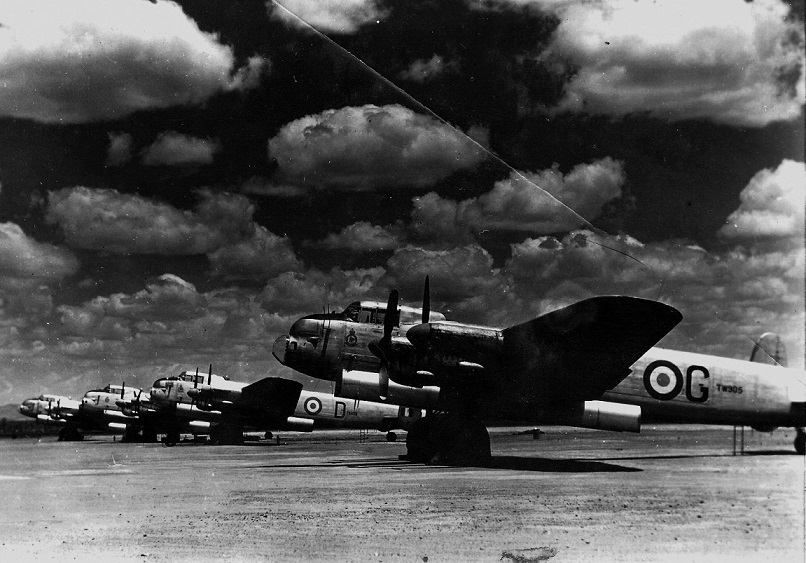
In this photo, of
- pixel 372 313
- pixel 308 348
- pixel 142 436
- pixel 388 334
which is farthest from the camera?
pixel 142 436

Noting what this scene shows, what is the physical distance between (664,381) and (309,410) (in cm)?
2359

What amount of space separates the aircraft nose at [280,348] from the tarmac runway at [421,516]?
506 cm

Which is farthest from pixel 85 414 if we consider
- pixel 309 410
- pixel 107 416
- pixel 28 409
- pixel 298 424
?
pixel 309 410

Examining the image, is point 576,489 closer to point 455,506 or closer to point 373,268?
point 455,506

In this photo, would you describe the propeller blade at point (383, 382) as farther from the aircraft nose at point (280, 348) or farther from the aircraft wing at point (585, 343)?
the aircraft wing at point (585, 343)

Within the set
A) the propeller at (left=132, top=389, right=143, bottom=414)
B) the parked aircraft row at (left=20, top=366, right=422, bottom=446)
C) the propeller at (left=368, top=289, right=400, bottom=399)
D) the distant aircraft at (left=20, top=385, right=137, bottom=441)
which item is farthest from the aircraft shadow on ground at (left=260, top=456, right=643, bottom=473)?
the distant aircraft at (left=20, top=385, right=137, bottom=441)

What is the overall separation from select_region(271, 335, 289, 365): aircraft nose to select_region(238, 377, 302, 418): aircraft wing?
1715 centimetres

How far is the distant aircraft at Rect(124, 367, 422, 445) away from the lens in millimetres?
35594

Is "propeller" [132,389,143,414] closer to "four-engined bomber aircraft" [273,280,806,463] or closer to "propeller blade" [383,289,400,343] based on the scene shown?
"four-engined bomber aircraft" [273,280,806,463]

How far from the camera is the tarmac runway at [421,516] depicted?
Answer: 22.4 ft

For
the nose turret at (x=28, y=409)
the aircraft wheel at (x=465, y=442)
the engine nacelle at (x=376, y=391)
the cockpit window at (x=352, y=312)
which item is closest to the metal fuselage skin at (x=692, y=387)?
the cockpit window at (x=352, y=312)

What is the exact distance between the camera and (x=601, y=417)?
15.6m

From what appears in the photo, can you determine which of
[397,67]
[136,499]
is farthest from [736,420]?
[136,499]

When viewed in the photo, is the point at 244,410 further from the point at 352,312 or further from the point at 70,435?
the point at 352,312
